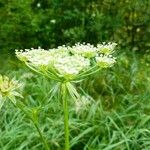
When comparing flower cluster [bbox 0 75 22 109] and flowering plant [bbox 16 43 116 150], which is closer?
flowering plant [bbox 16 43 116 150]

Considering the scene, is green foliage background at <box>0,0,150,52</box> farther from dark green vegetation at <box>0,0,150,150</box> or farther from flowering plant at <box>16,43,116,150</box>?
flowering plant at <box>16,43,116,150</box>

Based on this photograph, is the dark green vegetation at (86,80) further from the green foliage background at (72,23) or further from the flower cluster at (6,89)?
the flower cluster at (6,89)

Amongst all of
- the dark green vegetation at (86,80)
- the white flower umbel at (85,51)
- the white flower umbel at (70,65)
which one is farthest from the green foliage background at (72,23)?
the white flower umbel at (70,65)

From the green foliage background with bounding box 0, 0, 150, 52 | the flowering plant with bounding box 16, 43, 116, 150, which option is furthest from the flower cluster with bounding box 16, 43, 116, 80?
the green foliage background with bounding box 0, 0, 150, 52

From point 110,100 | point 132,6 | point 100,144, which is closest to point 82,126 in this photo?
point 100,144

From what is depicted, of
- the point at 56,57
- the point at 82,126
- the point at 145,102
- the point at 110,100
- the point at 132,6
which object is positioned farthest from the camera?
the point at 132,6

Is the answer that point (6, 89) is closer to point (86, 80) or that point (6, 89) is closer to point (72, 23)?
point (86, 80)

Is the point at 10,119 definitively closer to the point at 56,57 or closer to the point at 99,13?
the point at 56,57

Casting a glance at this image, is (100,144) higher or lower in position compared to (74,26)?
higher
